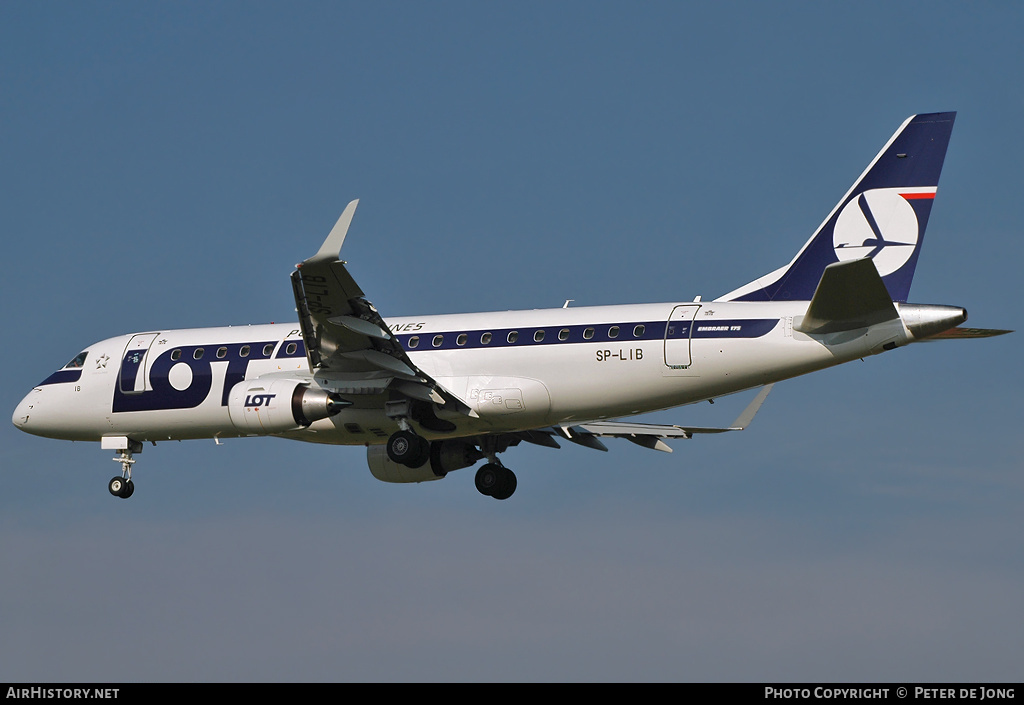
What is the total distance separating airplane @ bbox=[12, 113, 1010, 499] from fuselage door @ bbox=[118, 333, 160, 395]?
0.04 metres

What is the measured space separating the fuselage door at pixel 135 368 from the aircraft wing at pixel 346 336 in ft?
18.1

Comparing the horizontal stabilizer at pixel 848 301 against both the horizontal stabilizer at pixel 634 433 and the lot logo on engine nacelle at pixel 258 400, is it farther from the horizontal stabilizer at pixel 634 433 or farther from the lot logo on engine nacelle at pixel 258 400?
the lot logo on engine nacelle at pixel 258 400

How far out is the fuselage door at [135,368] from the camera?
33.2 meters

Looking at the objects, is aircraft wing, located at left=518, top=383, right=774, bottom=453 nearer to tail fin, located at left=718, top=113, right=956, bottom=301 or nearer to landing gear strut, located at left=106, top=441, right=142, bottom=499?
tail fin, located at left=718, top=113, right=956, bottom=301

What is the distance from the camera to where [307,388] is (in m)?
30.0

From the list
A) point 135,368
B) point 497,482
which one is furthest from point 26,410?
point 497,482

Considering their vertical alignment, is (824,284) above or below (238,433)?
below

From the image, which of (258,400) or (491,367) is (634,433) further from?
(258,400)

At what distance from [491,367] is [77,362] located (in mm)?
11442

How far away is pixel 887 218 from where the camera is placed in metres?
28.0

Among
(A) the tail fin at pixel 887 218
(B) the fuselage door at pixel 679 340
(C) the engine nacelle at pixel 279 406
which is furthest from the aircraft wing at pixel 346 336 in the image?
(A) the tail fin at pixel 887 218
